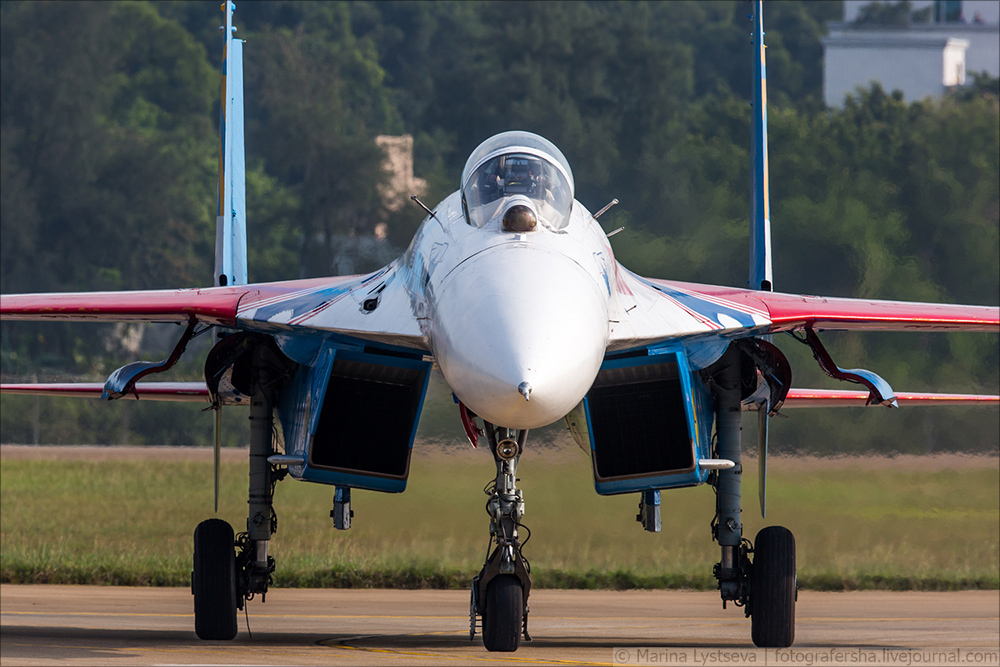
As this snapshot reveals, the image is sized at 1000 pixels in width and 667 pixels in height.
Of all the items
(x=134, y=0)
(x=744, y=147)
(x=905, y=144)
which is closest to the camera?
(x=744, y=147)

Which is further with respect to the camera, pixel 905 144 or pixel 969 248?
pixel 905 144

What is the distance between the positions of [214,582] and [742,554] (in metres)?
3.27

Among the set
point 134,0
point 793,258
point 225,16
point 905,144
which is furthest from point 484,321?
point 134,0

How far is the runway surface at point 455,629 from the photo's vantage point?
27.1 ft

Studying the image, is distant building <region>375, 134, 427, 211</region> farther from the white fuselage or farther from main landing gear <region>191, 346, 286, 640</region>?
the white fuselage

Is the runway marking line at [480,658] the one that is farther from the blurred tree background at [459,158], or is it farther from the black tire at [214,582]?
the blurred tree background at [459,158]

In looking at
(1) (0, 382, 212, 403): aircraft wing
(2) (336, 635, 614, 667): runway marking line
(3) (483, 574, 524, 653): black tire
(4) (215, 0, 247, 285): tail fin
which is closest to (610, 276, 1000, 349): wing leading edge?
(3) (483, 574, 524, 653): black tire

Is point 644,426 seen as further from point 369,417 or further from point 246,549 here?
point 246,549

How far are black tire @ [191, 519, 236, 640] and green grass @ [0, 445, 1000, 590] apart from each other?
4.15 meters

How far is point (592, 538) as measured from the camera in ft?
43.7

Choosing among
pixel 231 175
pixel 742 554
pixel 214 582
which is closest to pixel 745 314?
pixel 742 554

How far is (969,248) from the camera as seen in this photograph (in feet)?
56.1

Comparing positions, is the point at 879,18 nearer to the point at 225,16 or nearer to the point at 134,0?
the point at 134,0

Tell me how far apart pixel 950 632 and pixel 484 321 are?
5.54 meters
